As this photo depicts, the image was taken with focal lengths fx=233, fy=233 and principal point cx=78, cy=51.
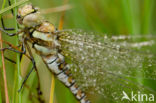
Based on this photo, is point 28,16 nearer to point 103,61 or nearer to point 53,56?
point 53,56

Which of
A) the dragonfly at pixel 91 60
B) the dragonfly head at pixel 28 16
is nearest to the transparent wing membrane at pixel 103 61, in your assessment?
the dragonfly at pixel 91 60

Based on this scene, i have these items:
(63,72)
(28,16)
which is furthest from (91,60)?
(28,16)

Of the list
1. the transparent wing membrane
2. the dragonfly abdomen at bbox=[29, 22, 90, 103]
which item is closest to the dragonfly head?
the dragonfly abdomen at bbox=[29, 22, 90, 103]

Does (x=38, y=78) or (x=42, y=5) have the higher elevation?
(x=42, y=5)

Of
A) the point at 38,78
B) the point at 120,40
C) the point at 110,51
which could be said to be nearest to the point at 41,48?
the point at 38,78

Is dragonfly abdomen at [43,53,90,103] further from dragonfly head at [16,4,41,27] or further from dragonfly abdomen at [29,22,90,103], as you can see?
dragonfly head at [16,4,41,27]

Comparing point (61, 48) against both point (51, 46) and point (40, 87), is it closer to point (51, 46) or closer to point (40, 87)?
point (51, 46)
